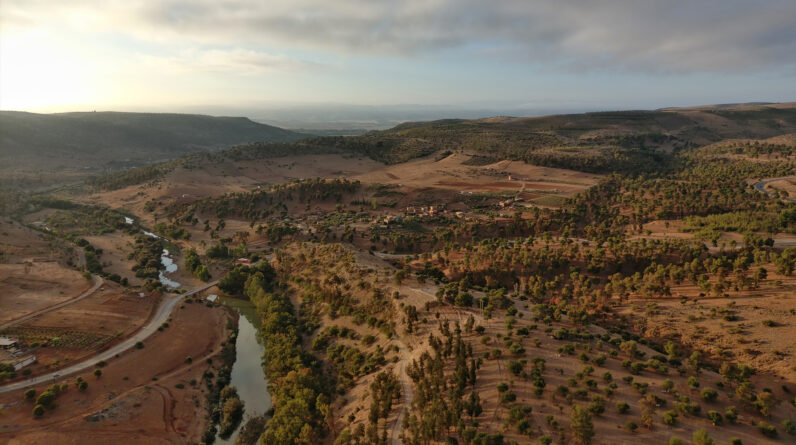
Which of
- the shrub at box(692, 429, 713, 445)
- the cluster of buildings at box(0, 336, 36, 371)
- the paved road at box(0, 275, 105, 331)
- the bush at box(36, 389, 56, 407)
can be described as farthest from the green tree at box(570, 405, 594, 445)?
the paved road at box(0, 275, 105, 331)

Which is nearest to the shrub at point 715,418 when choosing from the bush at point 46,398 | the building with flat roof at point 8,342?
the bush at point 46,398

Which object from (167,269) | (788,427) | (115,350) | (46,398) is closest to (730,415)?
(788,427)

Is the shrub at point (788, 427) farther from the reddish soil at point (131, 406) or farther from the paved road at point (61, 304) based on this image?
the paved road at point (61, 304)

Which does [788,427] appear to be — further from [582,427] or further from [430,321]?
[430,321]

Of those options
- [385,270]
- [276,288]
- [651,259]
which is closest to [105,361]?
[276,288]

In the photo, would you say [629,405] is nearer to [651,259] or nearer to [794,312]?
[794,312]

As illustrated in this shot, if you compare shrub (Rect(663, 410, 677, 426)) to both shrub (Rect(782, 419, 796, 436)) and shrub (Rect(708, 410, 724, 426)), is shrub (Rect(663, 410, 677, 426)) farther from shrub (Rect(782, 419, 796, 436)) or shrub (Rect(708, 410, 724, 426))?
shrub (Rect(782, 419, 796, 436))
